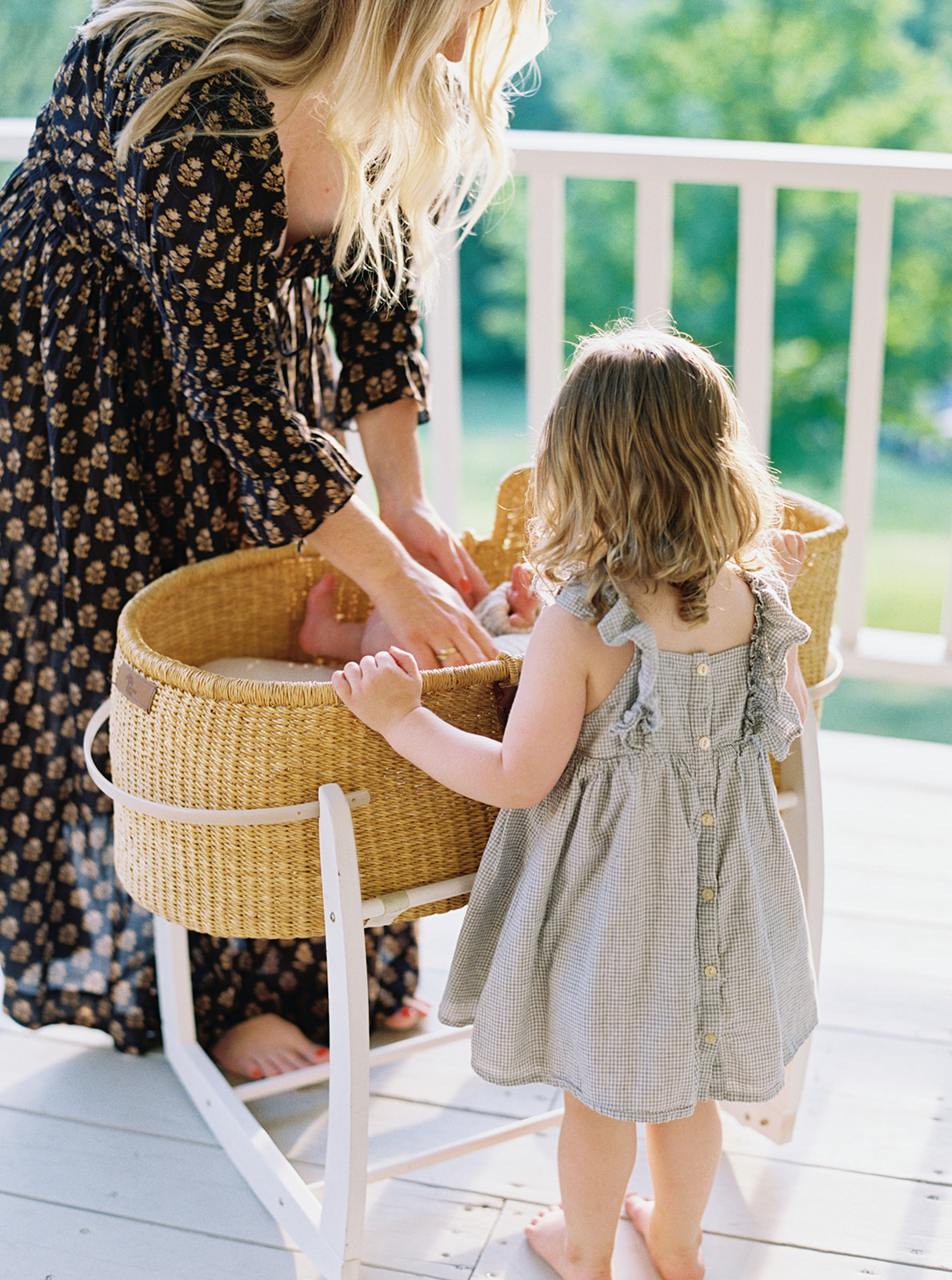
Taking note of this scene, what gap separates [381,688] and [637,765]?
24cm

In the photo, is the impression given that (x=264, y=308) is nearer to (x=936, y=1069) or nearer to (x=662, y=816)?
(x=662, y=816)

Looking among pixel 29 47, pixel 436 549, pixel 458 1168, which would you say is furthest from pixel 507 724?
pixel 29 47

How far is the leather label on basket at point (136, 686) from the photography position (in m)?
1.21

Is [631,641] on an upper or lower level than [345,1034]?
upper

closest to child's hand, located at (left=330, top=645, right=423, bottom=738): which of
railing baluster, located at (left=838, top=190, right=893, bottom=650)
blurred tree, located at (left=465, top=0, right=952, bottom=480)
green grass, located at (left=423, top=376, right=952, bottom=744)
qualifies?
railing baluster, located at (left=838, top=190, right=893, bottom=650)

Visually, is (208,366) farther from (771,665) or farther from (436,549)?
(771,665)

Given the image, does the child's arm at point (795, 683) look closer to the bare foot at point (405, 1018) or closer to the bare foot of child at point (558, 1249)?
the bare foot of child at point (558, 1249)

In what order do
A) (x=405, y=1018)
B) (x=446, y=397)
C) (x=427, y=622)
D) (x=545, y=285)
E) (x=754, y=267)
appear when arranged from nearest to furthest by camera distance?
1. (x=427, y=622)
2. (x=405, y=1018)
3. (x=754, y=267)
4. (x=545, y=285)
5. (x=446, y=397)

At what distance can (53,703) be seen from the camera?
1.62m

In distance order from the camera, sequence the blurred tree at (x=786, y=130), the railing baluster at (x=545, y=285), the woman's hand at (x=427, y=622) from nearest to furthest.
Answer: the woman's hand at (x=427, y=622), the railing baluster at (x=545, y=285), the blurred tree at (x=786, y=130)

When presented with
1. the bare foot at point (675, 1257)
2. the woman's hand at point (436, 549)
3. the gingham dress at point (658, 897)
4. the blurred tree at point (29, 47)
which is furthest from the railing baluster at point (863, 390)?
the blurred tree at point (29, 47)

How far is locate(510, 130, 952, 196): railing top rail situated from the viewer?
209 centimetres

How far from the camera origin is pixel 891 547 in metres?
14.1

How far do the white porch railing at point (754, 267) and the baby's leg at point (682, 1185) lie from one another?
4.09 feet
